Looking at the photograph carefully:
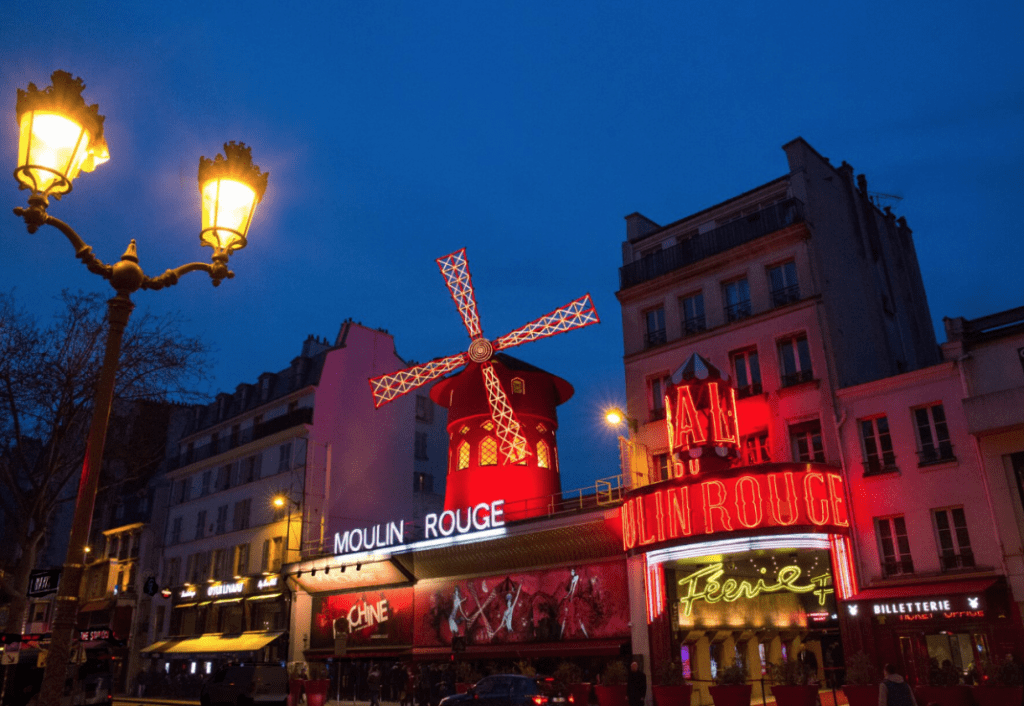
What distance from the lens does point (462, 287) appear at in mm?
26391

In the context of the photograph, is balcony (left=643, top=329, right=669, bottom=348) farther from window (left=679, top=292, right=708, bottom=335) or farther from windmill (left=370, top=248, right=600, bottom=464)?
windmill (left=370, top=248, right=600, bottom=464)

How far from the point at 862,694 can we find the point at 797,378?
719 centimetres

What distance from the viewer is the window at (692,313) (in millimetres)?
20078

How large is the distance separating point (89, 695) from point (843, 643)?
15.0m

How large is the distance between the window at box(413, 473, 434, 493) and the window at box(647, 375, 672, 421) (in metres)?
14.9

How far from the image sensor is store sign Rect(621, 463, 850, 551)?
15.8 metres

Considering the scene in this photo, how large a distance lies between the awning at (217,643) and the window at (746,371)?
17947 millimetres

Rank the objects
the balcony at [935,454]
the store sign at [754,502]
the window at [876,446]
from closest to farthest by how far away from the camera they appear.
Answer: the balcony at [935,454], the store sign at [754,502], the window at [876,446]

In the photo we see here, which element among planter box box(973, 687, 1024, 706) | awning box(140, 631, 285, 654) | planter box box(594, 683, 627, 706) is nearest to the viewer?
planter box box(973, 687, 1024, 706)

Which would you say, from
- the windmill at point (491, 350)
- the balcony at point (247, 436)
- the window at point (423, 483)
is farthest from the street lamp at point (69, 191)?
the window at point (423, 483)

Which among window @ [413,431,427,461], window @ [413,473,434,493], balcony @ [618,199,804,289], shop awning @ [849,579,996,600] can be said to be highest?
balcony @ [618,199,804,289]

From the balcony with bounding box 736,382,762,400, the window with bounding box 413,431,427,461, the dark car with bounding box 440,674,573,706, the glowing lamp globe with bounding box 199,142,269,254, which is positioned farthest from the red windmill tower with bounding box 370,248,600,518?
the glowing lamp globe with bounding box 199,142,269,254

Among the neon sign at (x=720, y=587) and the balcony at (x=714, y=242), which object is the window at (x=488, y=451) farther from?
the neon sign at (x=720, y=587)

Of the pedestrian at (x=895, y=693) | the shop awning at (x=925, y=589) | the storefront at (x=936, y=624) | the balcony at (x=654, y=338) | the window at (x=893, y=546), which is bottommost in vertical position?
the pedestrian at (x=895, y=693)
